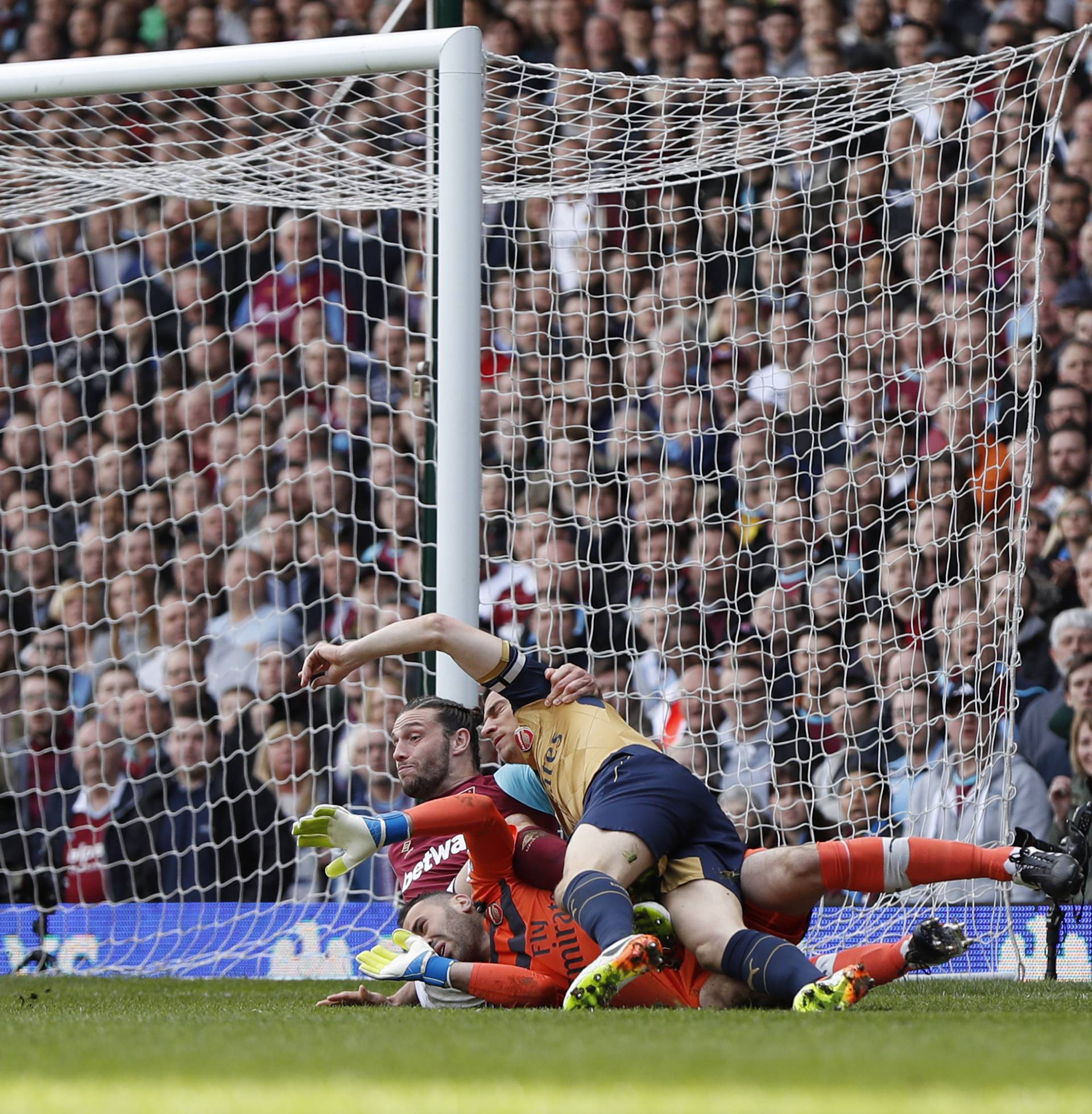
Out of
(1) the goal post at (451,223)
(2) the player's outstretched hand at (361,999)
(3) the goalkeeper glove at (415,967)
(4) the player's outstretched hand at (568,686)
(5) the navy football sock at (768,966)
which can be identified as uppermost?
(1) the goal post at (451,223)

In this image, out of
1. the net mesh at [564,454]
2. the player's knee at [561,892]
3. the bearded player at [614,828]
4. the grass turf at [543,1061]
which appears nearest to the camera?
the grass turf at [543,1061]

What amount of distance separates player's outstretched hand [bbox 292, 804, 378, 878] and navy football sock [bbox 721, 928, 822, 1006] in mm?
817

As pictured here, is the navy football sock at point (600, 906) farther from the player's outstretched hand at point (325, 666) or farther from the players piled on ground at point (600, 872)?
the player's outstretched hand at point (325, 666)

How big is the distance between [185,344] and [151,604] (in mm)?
1293

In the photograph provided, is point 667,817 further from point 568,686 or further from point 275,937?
point 275,937

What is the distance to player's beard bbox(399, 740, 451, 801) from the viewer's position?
12.4ft

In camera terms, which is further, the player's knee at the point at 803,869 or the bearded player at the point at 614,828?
the player's knee at the point at 803,869

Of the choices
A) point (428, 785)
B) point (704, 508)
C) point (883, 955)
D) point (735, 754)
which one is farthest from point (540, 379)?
point (883, 955)

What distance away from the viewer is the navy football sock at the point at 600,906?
298cm

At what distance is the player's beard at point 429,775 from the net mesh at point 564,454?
1.69 meters

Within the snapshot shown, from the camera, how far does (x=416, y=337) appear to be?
6.68 m

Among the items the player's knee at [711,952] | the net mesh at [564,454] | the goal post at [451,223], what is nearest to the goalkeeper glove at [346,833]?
the player's knee at [711,952]

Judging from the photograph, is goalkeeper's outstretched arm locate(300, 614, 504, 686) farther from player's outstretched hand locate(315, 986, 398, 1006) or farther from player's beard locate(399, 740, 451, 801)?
player's outstretched hand locate(315, 986, 398, 1006)

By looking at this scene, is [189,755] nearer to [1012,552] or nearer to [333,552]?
[333,552]
